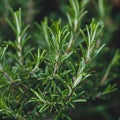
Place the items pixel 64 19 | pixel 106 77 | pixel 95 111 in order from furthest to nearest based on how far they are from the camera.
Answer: pixel 64 19 → pixel 95 111 → pixel 106 77

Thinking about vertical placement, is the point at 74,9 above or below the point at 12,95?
above

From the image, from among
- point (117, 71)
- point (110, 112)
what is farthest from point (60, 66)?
point (110, 112)

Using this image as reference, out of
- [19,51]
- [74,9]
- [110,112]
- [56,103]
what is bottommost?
[110,112]

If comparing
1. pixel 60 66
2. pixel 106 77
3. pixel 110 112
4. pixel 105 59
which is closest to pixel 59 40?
pixel 60 66

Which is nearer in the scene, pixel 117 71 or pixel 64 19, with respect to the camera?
pixel 117 71

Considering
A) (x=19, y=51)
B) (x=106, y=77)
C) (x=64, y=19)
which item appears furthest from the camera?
(x=64, y=19)

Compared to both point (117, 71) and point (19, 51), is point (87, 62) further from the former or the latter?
point (117, 71)
